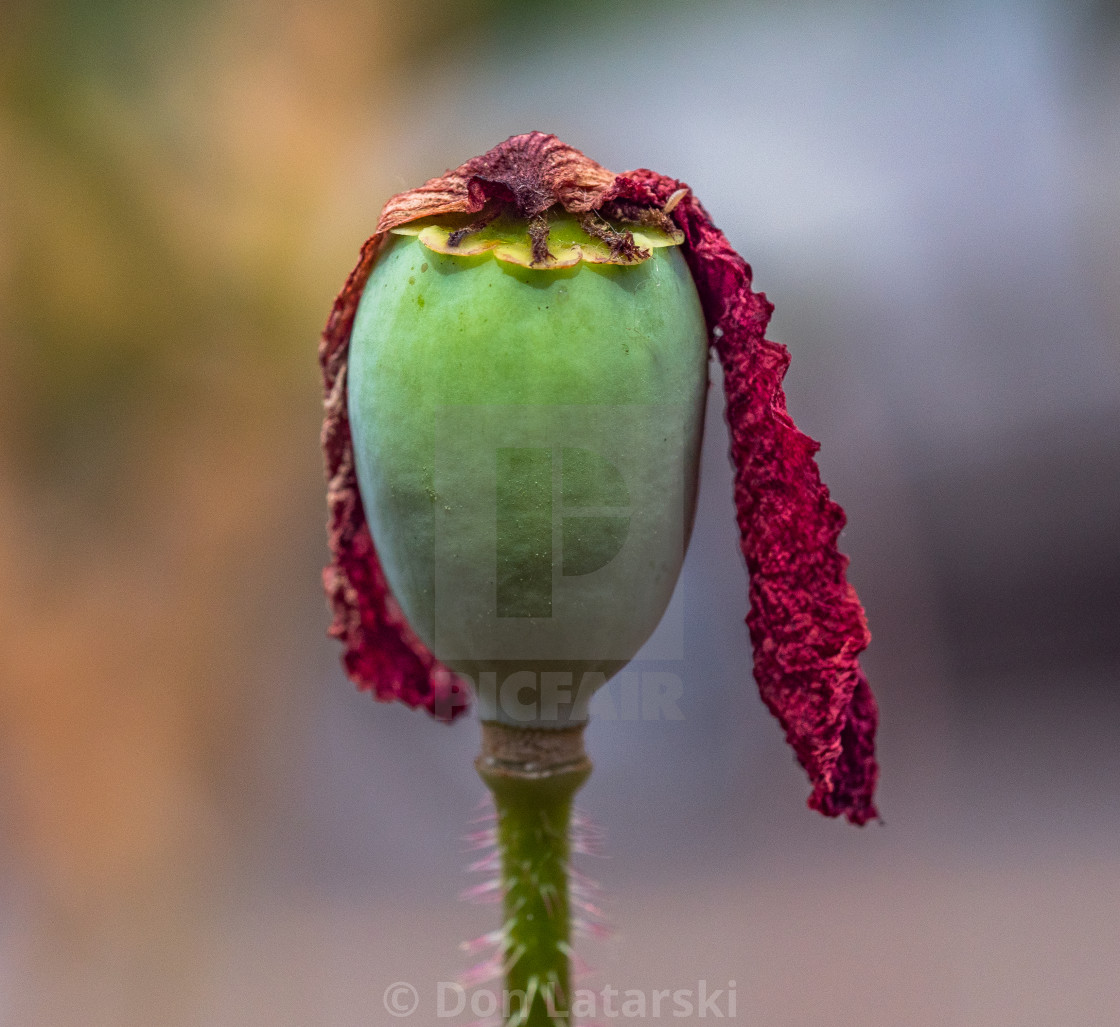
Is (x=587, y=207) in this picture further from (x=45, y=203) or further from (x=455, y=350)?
(x=45, y=203)

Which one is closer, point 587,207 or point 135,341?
point 587,207

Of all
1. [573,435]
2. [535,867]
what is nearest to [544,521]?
[573,435]

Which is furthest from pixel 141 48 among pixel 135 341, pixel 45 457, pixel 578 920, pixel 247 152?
pixel 578 920

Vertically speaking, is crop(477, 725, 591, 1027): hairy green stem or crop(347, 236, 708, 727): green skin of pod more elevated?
crop(347, 236, 708, 727): green skin of pod

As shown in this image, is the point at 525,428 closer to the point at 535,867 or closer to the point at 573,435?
the point at 573,435
